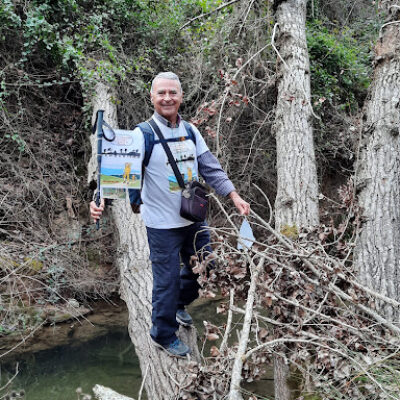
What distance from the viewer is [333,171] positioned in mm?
6512

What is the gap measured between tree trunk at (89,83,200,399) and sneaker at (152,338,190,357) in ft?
0.13

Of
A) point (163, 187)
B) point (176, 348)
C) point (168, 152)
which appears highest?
point (168, 152)

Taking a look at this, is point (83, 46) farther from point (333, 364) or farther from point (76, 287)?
point (333, 364)

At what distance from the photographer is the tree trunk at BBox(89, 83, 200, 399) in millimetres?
2666

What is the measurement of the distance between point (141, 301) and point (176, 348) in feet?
2.48

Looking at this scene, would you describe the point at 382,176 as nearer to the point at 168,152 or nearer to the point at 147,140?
the point at 168,152

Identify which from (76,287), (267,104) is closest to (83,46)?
(267,104)

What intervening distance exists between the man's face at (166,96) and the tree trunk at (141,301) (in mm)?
1615

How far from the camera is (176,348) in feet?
9.01

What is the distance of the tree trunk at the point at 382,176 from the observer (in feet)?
9.81

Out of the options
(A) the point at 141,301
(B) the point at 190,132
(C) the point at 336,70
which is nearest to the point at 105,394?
(A) the point at 141,301

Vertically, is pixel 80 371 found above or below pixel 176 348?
below

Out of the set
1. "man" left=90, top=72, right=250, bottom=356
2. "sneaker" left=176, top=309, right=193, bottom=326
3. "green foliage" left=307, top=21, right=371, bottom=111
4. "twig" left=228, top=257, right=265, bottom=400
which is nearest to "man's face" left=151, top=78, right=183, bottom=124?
"man" left=90, top=72, right=250, bottom=356

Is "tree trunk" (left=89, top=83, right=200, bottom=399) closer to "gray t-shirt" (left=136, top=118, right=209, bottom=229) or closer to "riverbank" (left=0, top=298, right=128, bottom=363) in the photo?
"riverbank" (left=0, top=298, right=128, bottom=363)
